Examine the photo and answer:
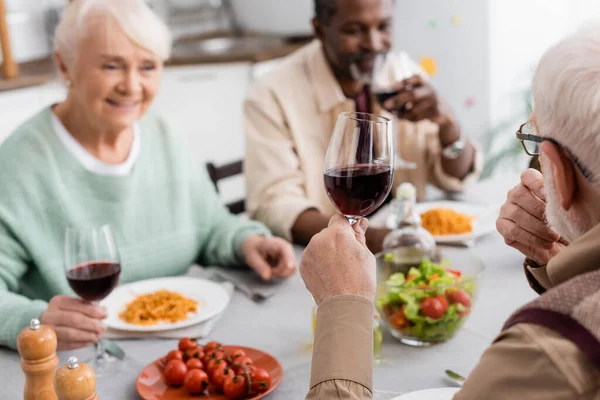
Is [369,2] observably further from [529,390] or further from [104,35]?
[529,390]

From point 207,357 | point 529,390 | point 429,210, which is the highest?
point 529,390

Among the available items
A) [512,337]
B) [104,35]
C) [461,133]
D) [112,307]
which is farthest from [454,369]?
[461,133]

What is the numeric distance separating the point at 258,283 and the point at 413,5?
2918mm

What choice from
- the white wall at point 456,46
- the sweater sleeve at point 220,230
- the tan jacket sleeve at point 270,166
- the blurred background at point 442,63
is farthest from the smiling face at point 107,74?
the white wall at point 456,46

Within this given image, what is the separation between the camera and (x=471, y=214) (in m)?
2.17

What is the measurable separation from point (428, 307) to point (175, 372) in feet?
1.56

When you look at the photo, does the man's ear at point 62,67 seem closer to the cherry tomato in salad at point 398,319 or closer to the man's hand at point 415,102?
the man's hand at point 415,102

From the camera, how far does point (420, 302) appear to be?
1.42m

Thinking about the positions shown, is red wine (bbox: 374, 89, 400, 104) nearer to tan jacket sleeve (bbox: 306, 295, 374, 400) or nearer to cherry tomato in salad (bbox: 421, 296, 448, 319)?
cherry tomato in salad (bbox: 421, 296, 448, 319)

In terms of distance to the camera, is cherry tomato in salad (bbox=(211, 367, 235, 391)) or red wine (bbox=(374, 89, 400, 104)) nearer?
cherry tomato in salad (bbox=(211, 367, 235, 391))

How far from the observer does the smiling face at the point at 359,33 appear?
241 centimetres

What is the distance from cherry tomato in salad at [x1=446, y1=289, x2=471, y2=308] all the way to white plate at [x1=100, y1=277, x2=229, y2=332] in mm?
466

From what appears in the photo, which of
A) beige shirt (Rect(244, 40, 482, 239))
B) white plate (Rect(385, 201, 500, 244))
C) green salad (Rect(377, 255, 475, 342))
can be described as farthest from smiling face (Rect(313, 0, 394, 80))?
green salad (Rect(377, 255, 475, 342))

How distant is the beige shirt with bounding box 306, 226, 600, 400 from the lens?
2.51 ft
